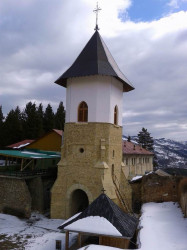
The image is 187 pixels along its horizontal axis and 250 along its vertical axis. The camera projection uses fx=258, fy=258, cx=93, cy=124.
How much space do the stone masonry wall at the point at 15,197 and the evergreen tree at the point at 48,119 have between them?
2656 cm

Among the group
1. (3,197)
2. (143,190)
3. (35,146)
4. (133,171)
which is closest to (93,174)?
(143,190)

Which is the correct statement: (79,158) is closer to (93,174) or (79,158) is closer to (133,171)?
(93,174)

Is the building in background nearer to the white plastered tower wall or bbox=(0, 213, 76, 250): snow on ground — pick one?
the white plastered tower wall

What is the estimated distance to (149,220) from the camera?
12664 millimetres

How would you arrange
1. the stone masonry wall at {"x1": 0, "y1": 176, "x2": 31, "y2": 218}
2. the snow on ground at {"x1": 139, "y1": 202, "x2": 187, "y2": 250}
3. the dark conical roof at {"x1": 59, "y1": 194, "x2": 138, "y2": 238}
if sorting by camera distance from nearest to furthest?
the snow on ground at {"x1": 139, "y1": 202, "x2": 187, "y2": 250}, the dark conical roof at {"x1": 59, "y1": 194, "x2": 138, "y2": 238}, the stone masonry wall at {"x1": 0, "y1": 176, "x2": 31, "y2": 218}

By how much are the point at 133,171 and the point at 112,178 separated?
1388 cm

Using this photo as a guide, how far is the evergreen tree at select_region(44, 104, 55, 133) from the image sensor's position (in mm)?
44525

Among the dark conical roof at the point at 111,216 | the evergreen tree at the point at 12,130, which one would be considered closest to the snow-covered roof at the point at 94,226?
the dark conical roof at the point at 111,216

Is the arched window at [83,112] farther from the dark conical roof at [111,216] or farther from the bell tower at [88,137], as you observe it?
the dark conical roof at [111,216]

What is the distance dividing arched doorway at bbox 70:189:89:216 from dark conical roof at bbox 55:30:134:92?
7668mm

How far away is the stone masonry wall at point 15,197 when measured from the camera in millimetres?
16797

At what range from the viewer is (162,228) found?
11438mm

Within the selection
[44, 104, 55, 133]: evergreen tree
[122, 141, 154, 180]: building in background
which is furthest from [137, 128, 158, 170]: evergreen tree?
[44, 104, 55, 133]: evergreen tree

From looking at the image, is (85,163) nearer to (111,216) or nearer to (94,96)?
(94,96)
